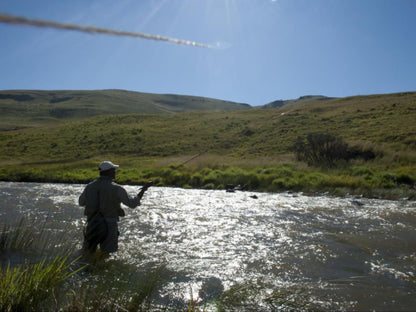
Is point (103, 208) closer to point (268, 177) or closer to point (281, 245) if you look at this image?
point (281, 245)

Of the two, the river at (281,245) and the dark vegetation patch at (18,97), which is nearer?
the river at (281,245)

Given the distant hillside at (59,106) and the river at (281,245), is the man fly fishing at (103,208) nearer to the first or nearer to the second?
the river at (281,245)

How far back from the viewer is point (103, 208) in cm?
704

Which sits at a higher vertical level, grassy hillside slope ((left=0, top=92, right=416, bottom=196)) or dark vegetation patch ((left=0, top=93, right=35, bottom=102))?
dark vegetation patch ((left=0, top=93, right=35, bottom=102))

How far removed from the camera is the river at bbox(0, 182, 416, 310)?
6.17 m

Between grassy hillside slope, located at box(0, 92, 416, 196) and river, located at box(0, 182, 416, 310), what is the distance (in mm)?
6116

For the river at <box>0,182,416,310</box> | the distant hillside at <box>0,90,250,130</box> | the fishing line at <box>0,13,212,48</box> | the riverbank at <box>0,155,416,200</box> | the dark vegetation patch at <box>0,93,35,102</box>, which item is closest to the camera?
the fishing line at <box>0,13,212,48</box>

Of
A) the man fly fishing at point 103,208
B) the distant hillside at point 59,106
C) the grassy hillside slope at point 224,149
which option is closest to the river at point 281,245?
the man fly fishing at point 103,208

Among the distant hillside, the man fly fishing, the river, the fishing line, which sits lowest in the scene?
the river

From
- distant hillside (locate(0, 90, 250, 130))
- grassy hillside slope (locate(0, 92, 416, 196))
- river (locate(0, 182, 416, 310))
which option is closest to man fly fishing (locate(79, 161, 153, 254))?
river (locate(0, 182, 416, 310))

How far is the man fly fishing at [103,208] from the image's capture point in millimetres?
7031

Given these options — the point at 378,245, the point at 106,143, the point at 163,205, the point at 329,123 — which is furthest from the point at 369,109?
the point at 378,245

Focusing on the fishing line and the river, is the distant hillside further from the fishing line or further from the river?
the fishing line

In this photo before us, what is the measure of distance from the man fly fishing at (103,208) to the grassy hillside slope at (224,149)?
47.3ft
